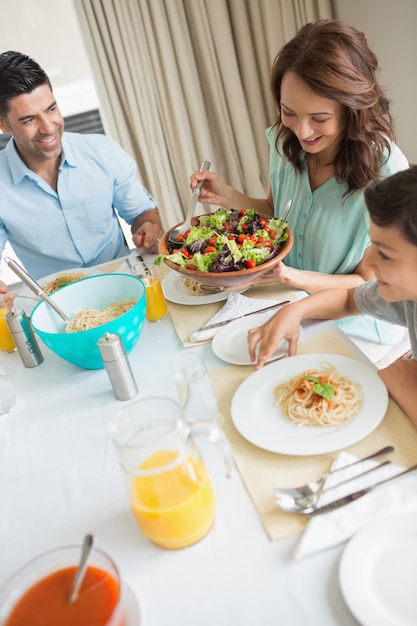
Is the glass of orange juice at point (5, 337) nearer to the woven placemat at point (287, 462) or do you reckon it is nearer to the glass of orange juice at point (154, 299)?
the glass of orange juice at point (154, 299)

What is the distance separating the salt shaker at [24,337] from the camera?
54.3 inches

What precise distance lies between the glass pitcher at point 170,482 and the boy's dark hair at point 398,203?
0.54 meters

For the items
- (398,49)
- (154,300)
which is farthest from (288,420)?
(398,49)

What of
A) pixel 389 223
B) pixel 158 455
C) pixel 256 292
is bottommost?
pixel 256 292

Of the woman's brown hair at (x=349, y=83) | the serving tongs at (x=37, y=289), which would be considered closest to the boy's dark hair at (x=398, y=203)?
the woman's brown hair at (x=349, y=83)

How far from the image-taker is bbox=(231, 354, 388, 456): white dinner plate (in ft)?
3.05

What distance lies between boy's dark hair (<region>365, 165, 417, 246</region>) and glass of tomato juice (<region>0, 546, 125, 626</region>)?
2.51ft

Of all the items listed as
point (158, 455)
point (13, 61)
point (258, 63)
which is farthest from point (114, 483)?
point (258, 63)

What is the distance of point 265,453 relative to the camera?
3.14 ft

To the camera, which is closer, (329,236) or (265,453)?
(265,453)

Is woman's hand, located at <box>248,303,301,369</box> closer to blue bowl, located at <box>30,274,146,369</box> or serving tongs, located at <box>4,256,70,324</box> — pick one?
blue bowl, located at <box>30,274,146,369</box>

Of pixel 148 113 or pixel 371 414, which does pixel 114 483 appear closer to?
pixel 371 414

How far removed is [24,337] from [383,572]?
105cm

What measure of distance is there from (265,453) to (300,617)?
299 mm
